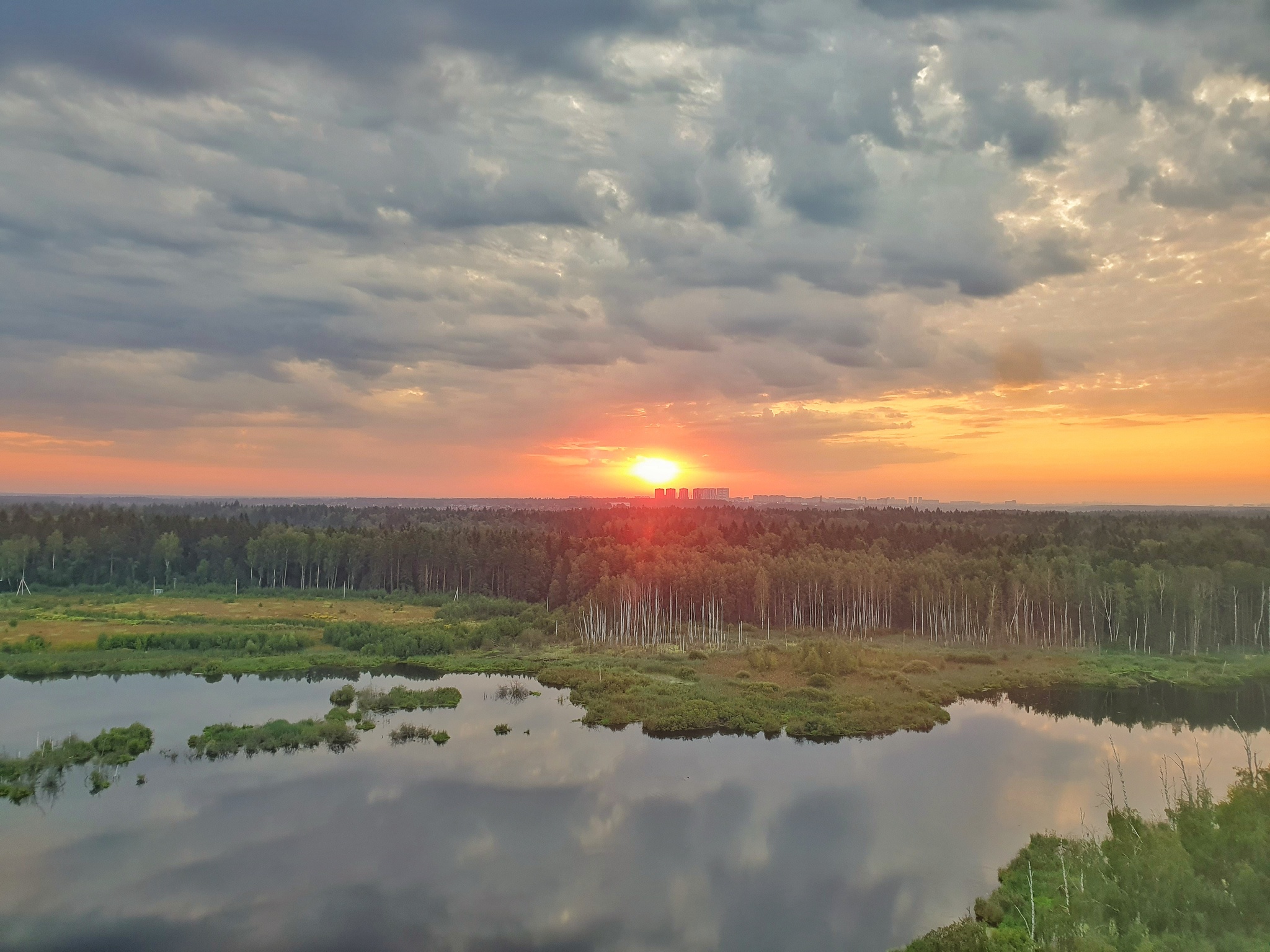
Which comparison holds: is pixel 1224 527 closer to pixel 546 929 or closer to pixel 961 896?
pixel 961 896

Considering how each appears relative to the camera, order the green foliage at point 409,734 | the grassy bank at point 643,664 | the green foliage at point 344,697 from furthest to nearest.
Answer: the green foliage at point 344,697 < the grassy bank at point 643,664 < the green foliage at point 409,734

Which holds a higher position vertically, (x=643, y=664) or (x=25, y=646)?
(x=25, y=646)

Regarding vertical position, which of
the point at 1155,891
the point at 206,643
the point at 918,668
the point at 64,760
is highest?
the point at 1155,891

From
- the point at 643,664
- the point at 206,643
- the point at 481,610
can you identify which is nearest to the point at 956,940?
the point at 643,664

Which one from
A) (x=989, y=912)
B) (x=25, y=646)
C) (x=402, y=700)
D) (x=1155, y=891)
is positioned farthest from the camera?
(x=25, y=646)

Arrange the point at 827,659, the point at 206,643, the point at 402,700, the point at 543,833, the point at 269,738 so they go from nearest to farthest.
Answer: the point at 543,833 < the point at 269,738 < the point at 402,700 < the point at 827,659 < the point at 206,643

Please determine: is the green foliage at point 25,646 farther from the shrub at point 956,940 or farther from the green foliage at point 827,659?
the shrub at point 956,940

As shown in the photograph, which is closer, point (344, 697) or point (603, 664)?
point (344, 697)

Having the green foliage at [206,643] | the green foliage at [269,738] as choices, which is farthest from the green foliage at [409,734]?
the green foliage at [206,643]

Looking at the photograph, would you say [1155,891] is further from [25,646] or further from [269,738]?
[25,646]
